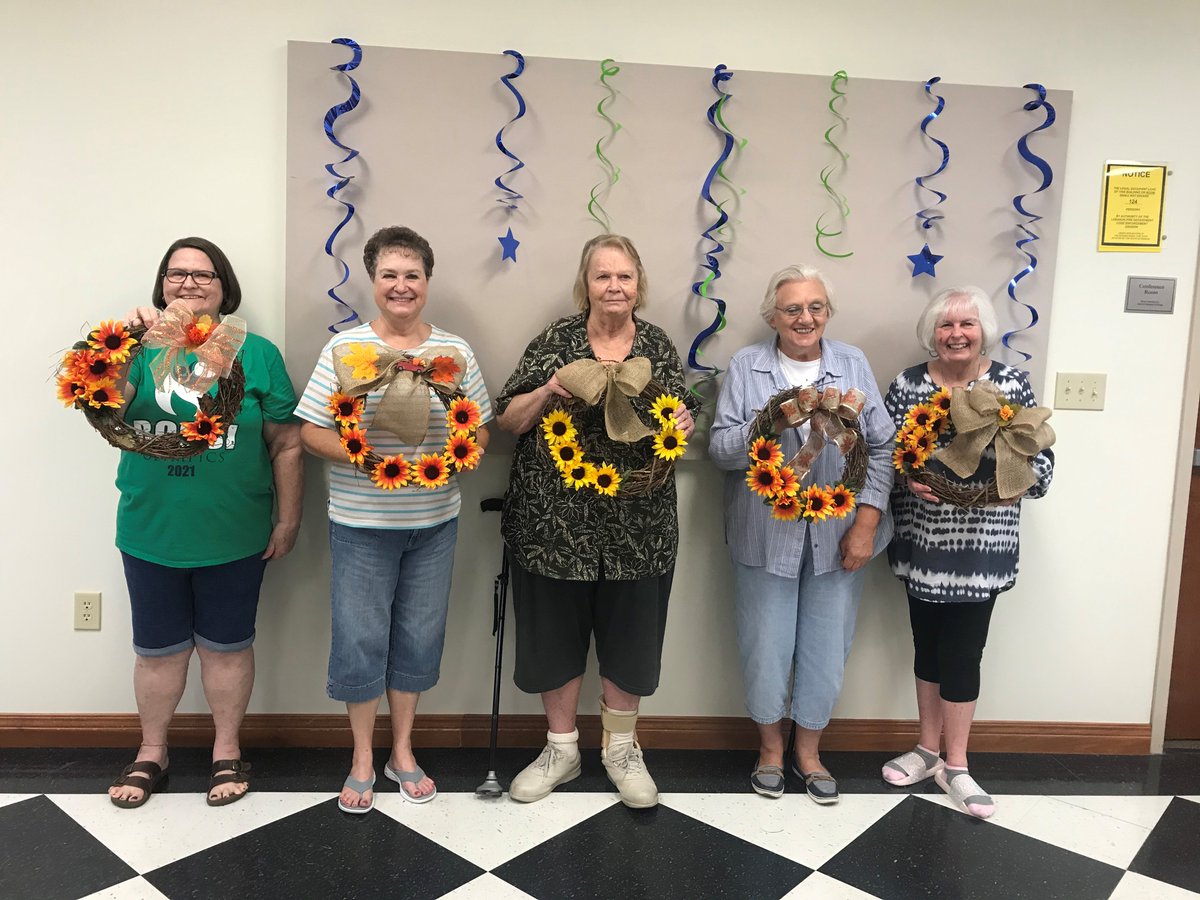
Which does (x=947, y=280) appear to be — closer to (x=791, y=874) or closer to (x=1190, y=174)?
(x=1190, y=174)

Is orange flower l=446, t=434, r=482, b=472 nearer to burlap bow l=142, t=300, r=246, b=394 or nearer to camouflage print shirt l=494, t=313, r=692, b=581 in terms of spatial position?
camouflage print shirt l=494, t=313, r=692, b=581

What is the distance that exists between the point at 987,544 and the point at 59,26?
2868 mm

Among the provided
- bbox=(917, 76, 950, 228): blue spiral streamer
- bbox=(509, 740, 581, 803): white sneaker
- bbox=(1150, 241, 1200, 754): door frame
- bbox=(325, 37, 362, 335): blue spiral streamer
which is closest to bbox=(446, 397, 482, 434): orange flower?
bbox=(325, 37, 362, 335): blue spiral streamer

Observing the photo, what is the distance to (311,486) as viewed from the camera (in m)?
2.33

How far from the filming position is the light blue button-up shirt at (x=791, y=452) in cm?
210

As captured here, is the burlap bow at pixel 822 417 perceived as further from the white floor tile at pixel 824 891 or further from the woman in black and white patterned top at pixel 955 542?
the white floor tile at pixel 824 891

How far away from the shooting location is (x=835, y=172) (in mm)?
2314

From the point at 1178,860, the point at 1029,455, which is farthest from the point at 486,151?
the point at 1178,860

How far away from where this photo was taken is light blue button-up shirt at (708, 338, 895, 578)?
6.88 feet

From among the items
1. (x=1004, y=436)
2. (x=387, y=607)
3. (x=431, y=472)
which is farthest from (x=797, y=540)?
(x=387, y=607)

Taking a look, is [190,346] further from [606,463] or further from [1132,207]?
[1132,207]

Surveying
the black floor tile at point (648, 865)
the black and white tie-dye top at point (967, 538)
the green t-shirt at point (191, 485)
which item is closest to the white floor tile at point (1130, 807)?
the black and white tie-dye top at point (967, 538)

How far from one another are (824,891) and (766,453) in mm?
997

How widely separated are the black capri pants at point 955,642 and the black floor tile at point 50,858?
207cm
